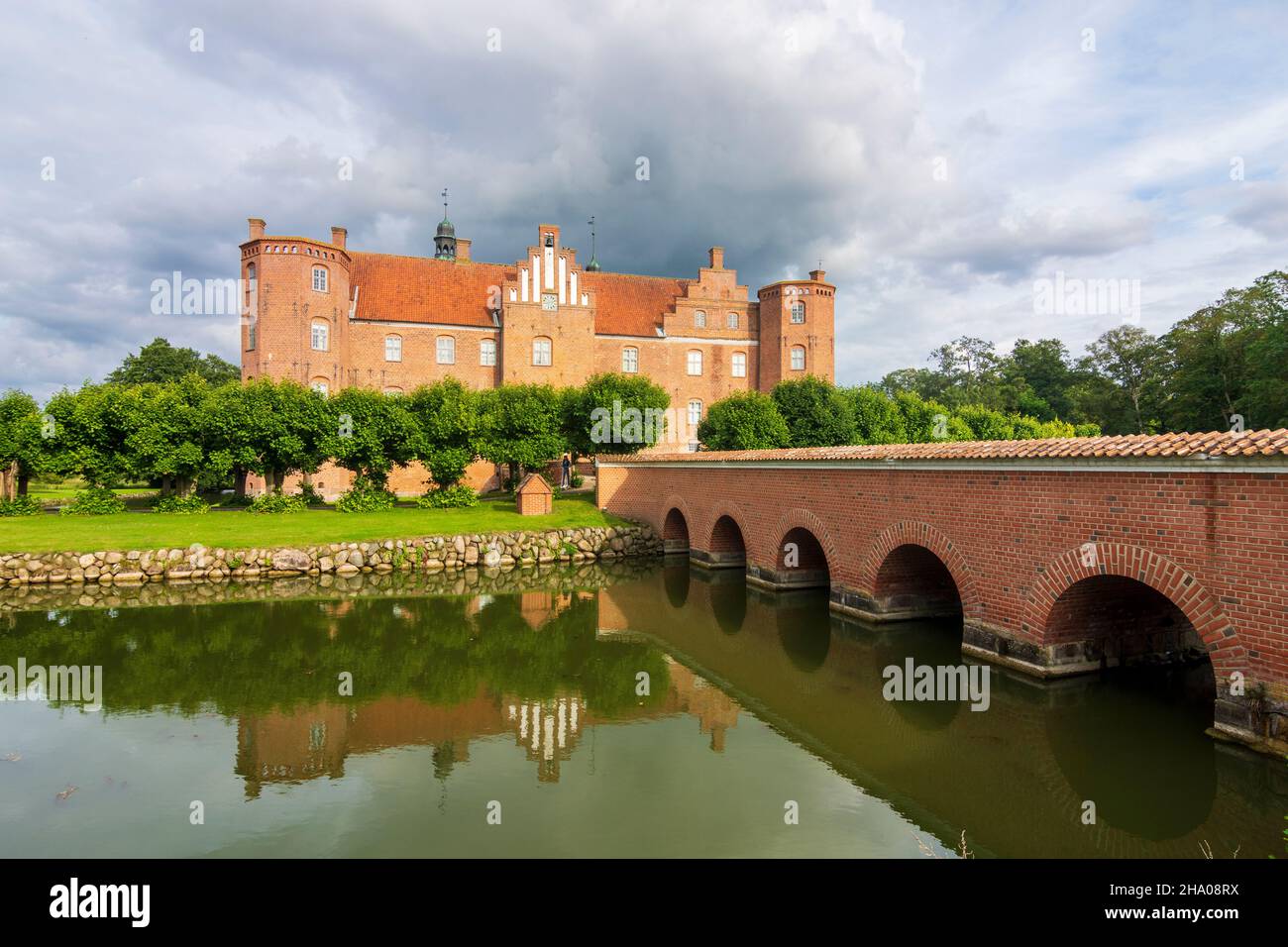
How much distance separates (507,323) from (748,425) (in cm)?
Answer: 1382

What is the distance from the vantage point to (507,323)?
1375 inches

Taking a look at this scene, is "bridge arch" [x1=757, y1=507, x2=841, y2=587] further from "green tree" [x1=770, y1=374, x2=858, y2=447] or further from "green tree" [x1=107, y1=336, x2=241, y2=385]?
"green tree" [x1=107, y1=336, x2=241, y2=385]

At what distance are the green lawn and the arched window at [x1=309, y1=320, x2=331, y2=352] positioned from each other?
9742 mm

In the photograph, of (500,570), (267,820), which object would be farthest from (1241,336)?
(267,820)

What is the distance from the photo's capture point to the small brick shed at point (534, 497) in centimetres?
2536

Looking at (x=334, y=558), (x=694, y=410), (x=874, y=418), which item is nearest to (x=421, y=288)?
(x=694, y=410)

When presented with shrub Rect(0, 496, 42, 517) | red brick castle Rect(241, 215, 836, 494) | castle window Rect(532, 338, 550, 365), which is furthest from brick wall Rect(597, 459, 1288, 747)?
shrub Rect(0, 496, 42, 517)

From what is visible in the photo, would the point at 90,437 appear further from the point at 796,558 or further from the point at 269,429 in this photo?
the point at 796,558

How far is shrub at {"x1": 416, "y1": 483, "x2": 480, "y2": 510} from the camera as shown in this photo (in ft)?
88.7

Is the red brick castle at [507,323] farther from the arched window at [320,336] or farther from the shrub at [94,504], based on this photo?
the shrub at [94,504]

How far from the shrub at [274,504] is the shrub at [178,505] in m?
1.59

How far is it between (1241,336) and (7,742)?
45315mm
